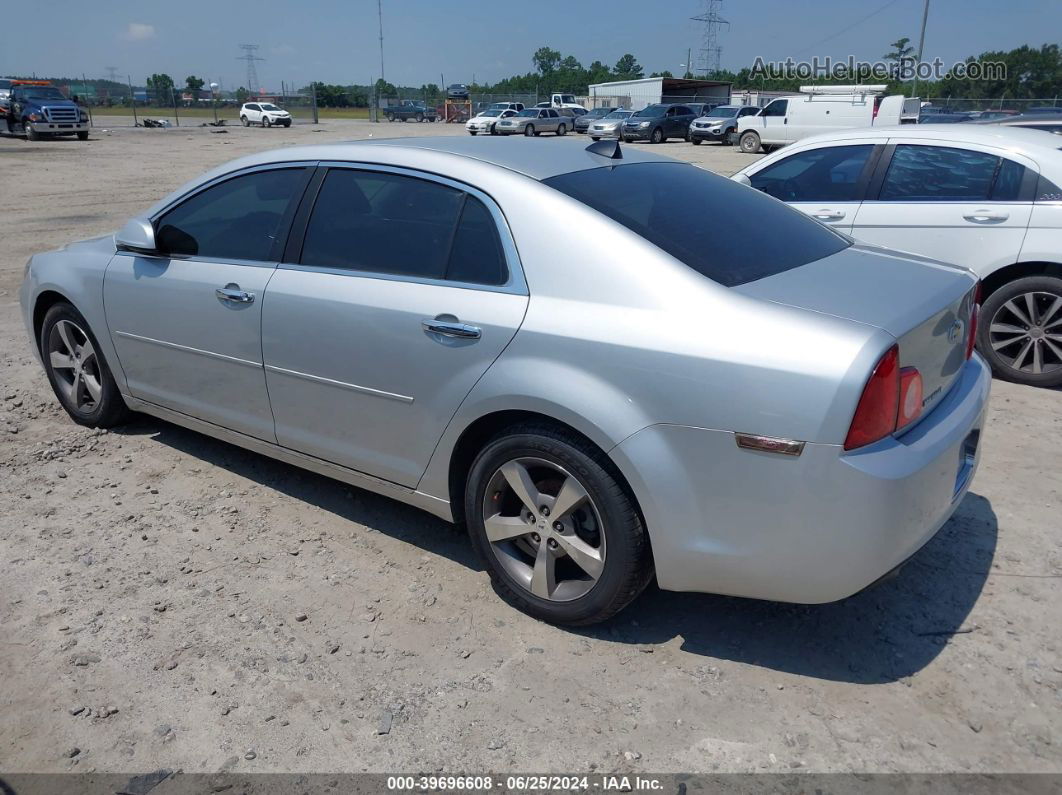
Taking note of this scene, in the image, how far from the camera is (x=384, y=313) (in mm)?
3293

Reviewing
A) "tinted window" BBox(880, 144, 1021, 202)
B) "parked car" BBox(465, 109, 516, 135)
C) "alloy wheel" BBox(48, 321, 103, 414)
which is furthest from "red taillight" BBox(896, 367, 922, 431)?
"parked car" BBox(465, 109, 516, 135)

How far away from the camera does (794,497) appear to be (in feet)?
8.21

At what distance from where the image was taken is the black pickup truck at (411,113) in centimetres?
6881

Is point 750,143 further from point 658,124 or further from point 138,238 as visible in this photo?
point 138,238

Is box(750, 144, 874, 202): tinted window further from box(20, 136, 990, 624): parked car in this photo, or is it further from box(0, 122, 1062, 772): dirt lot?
box(20, 136, 990, 624): parked car

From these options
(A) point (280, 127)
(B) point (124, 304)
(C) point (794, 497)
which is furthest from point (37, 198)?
(A) point (280, 127)

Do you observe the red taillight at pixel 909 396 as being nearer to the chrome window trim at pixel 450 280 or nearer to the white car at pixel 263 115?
the chrome window trim at pixel 450 280

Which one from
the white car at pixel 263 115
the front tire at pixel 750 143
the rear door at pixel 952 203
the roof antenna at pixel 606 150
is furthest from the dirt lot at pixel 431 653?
the white car at pixel 263 115

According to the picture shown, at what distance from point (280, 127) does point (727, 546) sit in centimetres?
5460

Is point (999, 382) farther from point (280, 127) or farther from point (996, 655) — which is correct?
point (280, 127)

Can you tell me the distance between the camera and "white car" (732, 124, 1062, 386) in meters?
5.61

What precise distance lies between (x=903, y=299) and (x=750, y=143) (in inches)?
1119

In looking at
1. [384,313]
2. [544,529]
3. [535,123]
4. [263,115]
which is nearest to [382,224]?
[384,313]

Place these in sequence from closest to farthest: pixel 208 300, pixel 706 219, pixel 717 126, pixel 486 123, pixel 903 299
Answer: pixel 903 299
pixel 706 219
pixel 208 300
pixel 717 126
pixel 486 123
